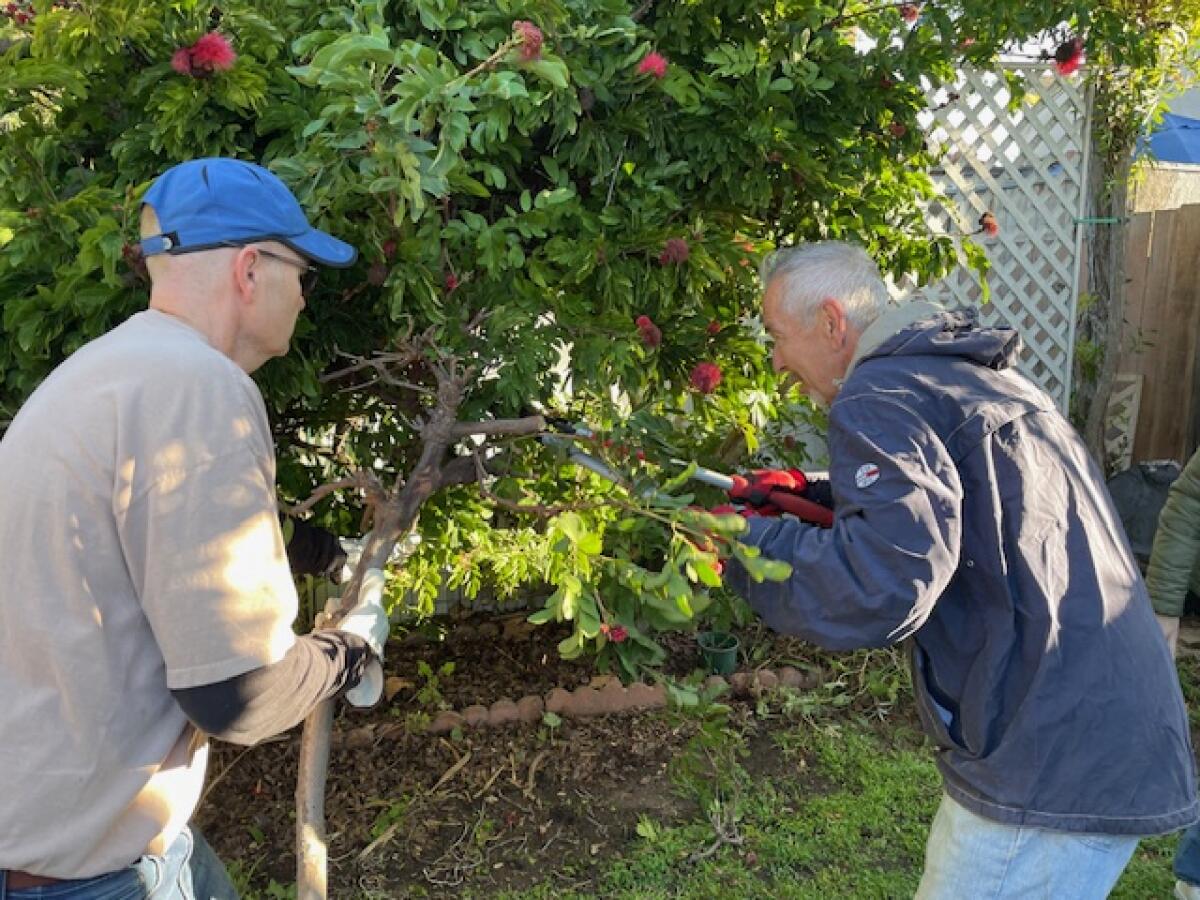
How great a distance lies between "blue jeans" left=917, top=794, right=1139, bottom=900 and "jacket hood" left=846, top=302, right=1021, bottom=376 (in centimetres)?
84

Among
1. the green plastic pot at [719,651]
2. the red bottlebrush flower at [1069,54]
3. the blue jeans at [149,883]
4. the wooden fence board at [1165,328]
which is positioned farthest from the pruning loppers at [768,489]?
the wooden fence board at [1165,328]

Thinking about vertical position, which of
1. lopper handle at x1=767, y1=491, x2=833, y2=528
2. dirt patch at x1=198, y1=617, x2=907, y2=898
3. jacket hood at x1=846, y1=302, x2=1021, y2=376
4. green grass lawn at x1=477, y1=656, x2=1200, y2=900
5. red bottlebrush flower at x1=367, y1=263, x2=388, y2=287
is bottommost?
green grass lawn at x1=477, y1=656, x2=1200, y2=900

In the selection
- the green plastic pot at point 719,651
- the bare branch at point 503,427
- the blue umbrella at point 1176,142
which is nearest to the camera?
the bare branch at point 503,427

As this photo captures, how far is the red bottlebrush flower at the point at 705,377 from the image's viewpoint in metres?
2.71

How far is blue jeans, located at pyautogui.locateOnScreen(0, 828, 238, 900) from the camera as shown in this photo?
1.48m

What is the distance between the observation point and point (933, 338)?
1.73 meters

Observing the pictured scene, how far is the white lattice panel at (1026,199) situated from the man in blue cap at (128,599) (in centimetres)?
425

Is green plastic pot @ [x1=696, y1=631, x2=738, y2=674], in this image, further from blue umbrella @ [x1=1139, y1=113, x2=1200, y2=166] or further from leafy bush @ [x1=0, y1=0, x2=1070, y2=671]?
blue umbrella @ [x1=1139, y1=113, x2=1200, y2=166]

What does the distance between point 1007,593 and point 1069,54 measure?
7.19 ft

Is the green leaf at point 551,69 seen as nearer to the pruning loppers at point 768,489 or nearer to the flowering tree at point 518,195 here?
the flowering tree at point 518,195

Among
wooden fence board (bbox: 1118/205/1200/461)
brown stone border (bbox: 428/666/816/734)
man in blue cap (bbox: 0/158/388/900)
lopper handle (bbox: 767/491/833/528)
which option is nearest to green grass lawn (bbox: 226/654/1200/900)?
brown stone border (bbox: 428/666/816/734)

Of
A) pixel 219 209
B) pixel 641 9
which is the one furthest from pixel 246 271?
pixel 641 9

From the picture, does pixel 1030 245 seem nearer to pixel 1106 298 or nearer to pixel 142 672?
pixel 1106 298

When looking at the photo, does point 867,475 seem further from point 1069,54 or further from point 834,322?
point 1069,54
